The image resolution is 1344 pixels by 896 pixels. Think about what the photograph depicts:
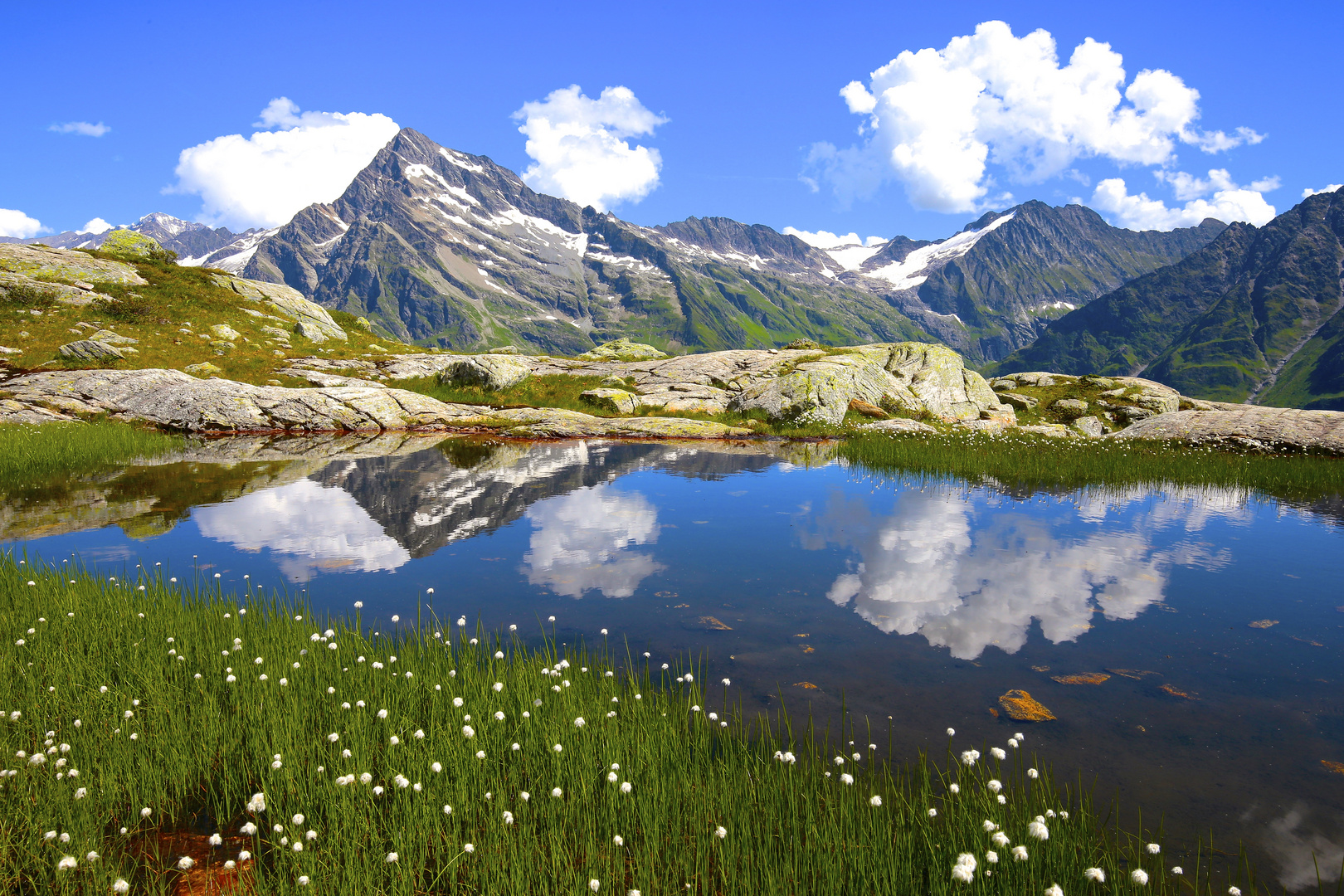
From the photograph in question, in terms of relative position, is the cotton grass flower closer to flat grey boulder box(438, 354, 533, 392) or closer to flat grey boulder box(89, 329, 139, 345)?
flat grey boulder box(438, 354, 533, 392)

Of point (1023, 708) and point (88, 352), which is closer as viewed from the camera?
point (1023, 708)

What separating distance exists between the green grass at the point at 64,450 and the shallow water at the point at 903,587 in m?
1.44

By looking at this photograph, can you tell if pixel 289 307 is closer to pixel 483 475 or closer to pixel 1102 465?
pixel 483 475

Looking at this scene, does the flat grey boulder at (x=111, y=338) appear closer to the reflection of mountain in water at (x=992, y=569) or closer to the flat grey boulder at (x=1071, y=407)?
the reflection of mountain in water at (x=992, y=569)

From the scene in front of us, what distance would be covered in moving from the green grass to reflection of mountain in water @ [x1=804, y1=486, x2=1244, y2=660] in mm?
22969

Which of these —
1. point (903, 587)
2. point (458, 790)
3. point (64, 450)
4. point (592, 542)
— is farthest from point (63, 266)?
point (903, 587)

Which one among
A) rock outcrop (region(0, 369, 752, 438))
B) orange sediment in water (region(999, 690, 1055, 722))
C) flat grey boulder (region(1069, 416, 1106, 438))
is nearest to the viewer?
orange sediment in water (region(999, 690, 1055, 722))

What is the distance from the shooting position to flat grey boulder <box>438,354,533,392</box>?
4519cm

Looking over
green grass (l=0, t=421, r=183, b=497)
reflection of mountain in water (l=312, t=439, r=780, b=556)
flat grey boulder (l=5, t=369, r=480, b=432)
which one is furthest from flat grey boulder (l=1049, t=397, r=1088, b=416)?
green grass (l=0, t=421, r=183, b=497)

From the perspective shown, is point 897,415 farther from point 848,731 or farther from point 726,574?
point 848,731

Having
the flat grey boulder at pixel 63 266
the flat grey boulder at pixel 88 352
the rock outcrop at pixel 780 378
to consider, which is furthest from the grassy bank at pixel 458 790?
the flat grey boulder at pixel 63 266

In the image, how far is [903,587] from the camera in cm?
1119

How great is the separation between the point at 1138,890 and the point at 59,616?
12.0 meters

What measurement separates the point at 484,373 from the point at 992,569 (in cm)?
3935
